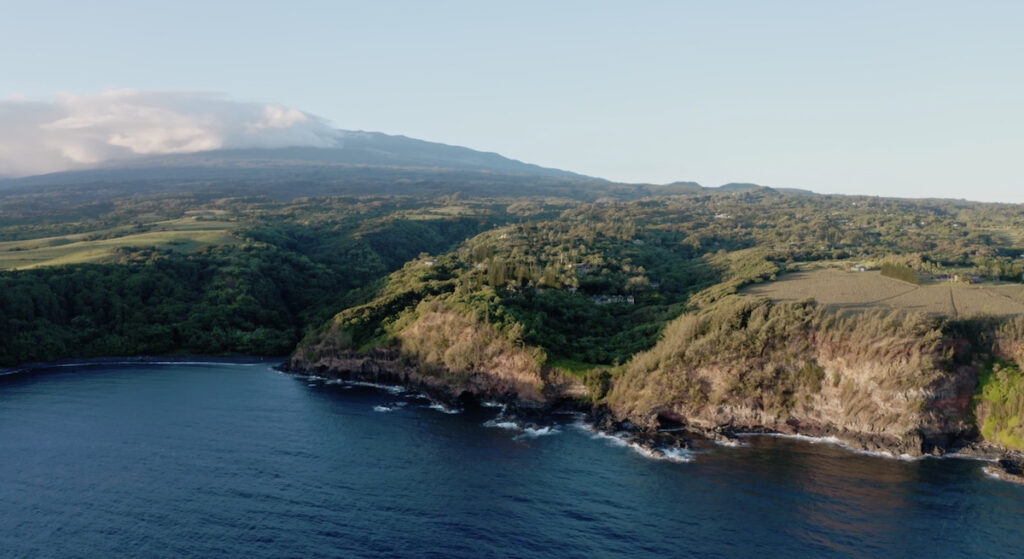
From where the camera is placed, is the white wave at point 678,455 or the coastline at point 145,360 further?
the coastline at point 145,360

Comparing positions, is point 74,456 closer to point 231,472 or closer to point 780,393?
point 231,472

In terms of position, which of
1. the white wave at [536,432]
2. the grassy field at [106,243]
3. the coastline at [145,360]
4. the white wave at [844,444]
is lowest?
the coastline at [145,360]

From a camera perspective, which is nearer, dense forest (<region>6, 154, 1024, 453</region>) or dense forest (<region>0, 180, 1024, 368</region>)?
dense forest (<region>6, 154, 1024, 453</region>)

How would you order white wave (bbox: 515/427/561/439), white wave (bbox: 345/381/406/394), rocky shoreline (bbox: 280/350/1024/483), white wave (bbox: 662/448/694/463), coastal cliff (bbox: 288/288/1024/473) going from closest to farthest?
white wave (bbox: 662/448/694/463), rocky shoreline (bbox: 280/350/1024/483), coastal cliff (bbox: 288/288/1024/473), white wave (bbox: 515/427/561/439), white wave (bbox: 345/381/406/394)

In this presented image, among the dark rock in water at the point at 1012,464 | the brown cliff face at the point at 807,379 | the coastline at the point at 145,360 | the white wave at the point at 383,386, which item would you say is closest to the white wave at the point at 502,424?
the brown cliff face at the point at 807,379

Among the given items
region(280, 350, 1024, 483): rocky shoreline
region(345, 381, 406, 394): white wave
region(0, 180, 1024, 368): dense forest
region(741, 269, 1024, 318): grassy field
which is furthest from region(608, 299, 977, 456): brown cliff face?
region(345, 381, 406, 394): white wave

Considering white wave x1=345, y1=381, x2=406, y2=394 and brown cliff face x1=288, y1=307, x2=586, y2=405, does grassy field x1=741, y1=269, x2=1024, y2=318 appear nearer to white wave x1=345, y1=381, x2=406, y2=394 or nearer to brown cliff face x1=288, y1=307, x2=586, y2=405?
brown cliff face x1=288, y1=307, x2=586, y2=405

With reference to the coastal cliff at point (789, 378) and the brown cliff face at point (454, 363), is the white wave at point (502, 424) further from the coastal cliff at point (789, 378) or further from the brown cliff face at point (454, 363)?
the brown cliff face at point (454, 363)
